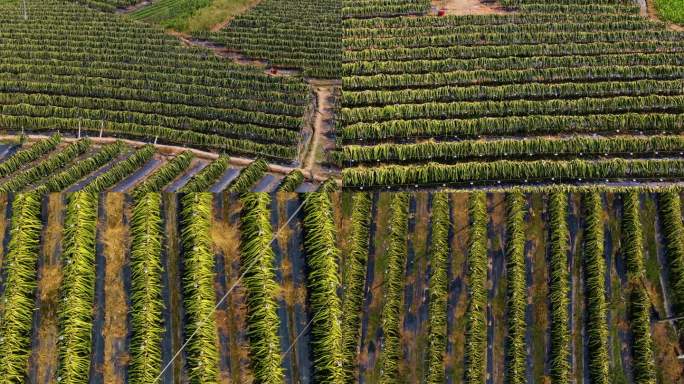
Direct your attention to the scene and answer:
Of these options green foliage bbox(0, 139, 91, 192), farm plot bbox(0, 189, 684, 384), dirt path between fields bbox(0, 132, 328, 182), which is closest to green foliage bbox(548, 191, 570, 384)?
farm plot bbox(0, 189, 684, 384)

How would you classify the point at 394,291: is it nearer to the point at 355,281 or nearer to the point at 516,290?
the point at 355,281

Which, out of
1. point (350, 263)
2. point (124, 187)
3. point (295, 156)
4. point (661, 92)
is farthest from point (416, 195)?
point (661, 92)

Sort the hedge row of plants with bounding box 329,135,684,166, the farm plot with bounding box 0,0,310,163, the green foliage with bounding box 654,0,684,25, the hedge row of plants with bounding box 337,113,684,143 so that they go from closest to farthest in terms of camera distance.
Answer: the hedge row of plants with bounding box 329,135,684,166 → the hedge row of plants with bounding box 337,113,684,143 → the farm plot with bounding box 0,0,310,163 → the green foliage with bounding box 654,0,684,25

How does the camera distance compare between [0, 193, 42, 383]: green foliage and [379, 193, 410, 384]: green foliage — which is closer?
[0, 193, 42, 383]: green foliage

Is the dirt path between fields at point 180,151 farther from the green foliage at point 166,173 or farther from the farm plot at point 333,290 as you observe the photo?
the farm plot at point 333,290

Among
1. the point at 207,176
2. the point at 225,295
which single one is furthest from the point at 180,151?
the point at 225,295

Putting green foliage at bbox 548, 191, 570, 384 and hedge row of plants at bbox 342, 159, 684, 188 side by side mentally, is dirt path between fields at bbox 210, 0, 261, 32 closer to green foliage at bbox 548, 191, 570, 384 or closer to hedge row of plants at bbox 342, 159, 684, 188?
hedge row of plants at bbox 342, 159, 684, 188

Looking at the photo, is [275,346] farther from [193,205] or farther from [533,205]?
[533,205]
